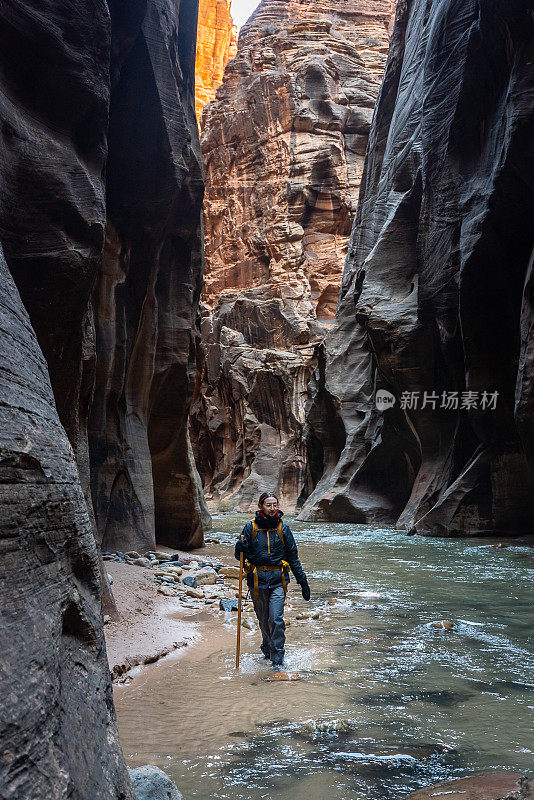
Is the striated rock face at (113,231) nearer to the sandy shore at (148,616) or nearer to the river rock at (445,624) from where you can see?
the sandy shore at (148,616)

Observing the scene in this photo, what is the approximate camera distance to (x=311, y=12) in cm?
5994

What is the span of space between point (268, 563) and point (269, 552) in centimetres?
10

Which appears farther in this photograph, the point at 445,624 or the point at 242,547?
the point at 445,624

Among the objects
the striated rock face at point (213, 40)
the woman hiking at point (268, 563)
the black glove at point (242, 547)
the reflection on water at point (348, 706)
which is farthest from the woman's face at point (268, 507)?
the striated rock face at point (213, 40)

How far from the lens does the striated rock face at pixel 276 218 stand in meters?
42.5

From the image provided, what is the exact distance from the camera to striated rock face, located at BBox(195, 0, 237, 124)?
118688mm

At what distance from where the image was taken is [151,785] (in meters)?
2.81

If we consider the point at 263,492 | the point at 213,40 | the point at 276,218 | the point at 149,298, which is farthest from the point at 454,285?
the point at 213,40

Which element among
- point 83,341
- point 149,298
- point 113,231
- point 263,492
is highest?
point 113,231

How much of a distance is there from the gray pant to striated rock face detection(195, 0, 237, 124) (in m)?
126

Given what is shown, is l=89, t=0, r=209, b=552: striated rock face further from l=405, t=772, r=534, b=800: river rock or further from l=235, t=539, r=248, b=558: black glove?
l=405, t=772, r=534, b=800: river rock

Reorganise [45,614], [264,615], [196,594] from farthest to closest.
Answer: [196,594]
[264,615]
[45,614]

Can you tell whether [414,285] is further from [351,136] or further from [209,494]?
[351,136]

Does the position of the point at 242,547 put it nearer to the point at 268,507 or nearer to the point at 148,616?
the point at 268,507
